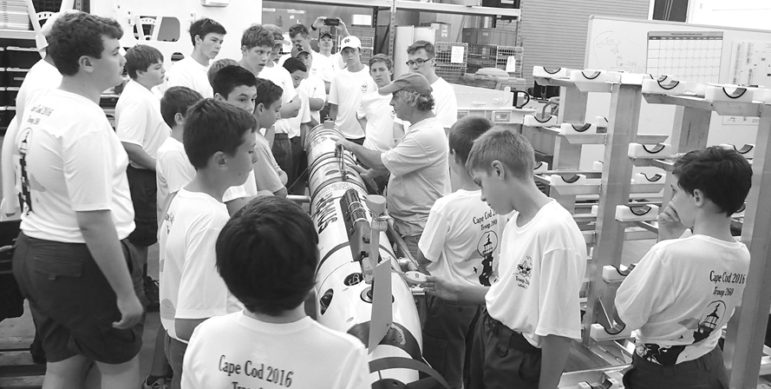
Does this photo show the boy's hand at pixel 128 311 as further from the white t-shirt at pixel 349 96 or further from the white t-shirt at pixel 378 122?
the white t-shirt at pixel 349 96

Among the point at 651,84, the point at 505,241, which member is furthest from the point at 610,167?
the point at 505,241

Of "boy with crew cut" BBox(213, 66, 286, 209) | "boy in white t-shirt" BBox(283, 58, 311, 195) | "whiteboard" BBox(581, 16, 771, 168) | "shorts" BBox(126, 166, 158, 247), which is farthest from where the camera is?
"whiteboard" BBox(581, 16, 771, 168)

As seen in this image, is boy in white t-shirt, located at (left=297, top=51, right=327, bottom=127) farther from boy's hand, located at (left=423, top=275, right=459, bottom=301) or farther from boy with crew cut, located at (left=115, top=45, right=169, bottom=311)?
boy's hand, located at (left=423, top=275, right=459, bottom=301)

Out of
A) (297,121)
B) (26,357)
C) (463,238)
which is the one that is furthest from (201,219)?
(297,121)

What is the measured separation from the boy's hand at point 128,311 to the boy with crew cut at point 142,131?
1.28 metres

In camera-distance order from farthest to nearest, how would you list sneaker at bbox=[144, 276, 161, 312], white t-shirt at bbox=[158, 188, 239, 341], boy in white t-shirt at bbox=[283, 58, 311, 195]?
boy in white t-shirt at bbox=[283, 58, 311, 195], sneaker at bbox=[144, 276, 161, 312], white t-shirt at bbox=[158, 188, 239, 341]

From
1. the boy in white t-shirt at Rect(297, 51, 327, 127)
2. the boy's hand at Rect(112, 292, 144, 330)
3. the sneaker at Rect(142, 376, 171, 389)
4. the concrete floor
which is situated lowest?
the concrete floor

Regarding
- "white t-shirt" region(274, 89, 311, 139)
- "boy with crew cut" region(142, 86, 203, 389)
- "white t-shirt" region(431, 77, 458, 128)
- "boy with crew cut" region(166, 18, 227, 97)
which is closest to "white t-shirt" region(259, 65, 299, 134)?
"white t-shirt" region(274, 89, 311, 139)

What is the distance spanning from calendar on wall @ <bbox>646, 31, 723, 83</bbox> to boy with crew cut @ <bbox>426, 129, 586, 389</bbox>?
3.68 metres

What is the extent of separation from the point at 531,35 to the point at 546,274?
24.7 feet

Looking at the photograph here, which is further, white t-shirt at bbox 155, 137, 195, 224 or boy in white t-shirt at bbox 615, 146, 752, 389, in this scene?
white t-shirt at bbox 155, 137, 195, 224

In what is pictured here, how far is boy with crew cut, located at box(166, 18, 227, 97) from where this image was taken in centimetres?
422

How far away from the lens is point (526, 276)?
1941 mm

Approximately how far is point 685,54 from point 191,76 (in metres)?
4.06
